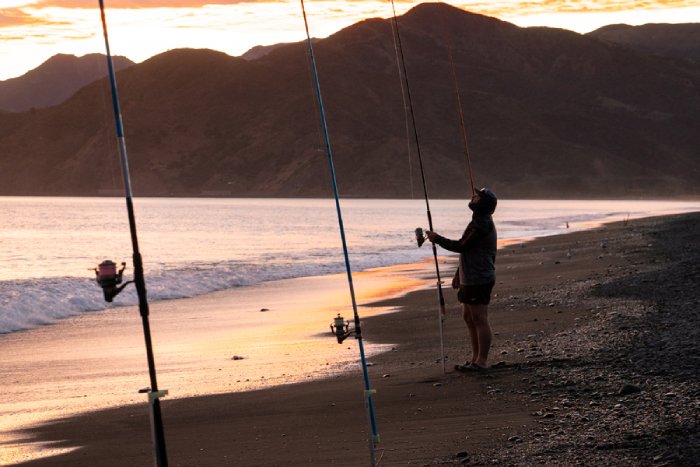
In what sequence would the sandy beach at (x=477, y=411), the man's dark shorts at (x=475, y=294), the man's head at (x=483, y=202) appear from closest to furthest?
1. the sandy beach at (x=477, y=411)
2. the man's head at (x=483, y=202)
3. the man's dark shorts at (x=475, y=294)

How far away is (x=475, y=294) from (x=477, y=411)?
67.1 inches

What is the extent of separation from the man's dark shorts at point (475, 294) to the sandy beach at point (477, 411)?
1.91ft

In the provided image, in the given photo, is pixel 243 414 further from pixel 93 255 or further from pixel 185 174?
pixel 185 174

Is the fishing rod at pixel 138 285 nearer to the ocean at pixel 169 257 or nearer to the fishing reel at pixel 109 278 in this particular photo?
the fishing reel at pixel 109 278

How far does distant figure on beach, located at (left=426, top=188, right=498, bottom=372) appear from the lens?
9.12 m

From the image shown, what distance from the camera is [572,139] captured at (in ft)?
650

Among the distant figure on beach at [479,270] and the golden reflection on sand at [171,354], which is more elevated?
the distant figure on beach at [479,270]

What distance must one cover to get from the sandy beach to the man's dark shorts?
58 cm

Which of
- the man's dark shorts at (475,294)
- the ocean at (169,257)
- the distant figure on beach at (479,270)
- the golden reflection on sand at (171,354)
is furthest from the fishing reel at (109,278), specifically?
the ocean at (169,257)

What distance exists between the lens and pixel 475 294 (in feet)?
30.2

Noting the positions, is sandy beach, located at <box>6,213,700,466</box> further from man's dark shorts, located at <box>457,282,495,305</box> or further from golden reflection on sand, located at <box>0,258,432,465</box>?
man's dark shorts, located at <box>457,282,495,305</box>

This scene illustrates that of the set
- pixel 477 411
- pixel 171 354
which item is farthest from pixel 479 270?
pixel 171 354

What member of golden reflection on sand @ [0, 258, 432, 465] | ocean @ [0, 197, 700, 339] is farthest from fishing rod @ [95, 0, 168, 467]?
ocean @ [0, 197, 700, 339]

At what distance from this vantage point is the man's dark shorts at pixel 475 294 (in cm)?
920
